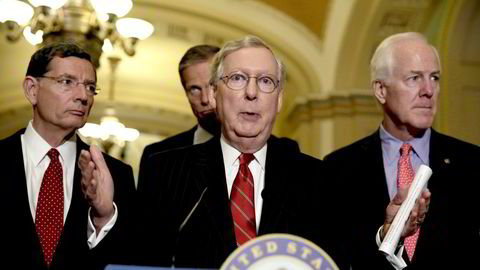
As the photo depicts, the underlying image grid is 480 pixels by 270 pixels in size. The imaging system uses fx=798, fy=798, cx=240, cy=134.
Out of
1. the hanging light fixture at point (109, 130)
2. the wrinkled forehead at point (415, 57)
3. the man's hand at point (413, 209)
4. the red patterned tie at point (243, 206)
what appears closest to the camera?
the man's hand at point (413, 209)

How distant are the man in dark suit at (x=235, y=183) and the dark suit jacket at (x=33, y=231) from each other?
0.66ft

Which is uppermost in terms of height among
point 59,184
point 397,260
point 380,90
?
point 380,90

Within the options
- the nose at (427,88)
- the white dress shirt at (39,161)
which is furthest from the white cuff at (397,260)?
the white dress shirt at (39,161)

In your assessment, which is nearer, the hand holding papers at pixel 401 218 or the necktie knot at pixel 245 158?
the hand holding papers at pixel 401 218

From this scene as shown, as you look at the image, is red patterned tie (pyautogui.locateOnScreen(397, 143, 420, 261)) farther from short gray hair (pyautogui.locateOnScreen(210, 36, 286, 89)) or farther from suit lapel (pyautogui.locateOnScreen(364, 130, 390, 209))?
short gray hair (pyautogui.locateOnScreen(210, 36, 286, 89))

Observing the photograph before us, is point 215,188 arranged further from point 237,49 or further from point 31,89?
point 31,89

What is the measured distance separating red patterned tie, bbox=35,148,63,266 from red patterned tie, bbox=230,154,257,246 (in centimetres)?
62

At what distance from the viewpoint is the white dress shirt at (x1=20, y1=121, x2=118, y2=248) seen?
109 inches

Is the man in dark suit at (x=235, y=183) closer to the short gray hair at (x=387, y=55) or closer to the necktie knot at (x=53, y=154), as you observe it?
the necktie knot at (x=53, y=154)

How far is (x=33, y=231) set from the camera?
2.59m

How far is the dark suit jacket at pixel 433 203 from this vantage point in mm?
2734

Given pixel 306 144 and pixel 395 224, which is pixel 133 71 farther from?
pixel 395 224

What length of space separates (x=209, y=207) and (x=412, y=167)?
1.03 metres

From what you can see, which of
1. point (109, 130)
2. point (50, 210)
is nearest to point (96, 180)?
point (50, 210)
